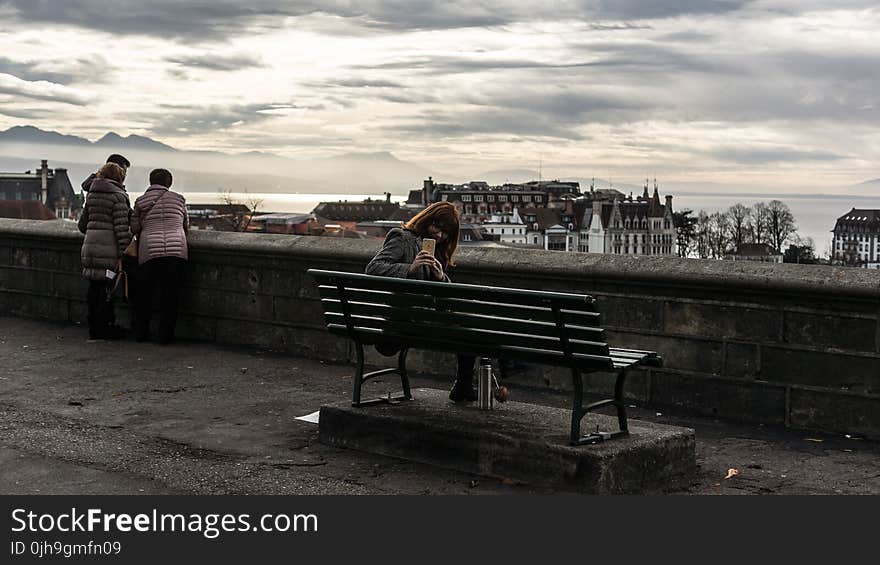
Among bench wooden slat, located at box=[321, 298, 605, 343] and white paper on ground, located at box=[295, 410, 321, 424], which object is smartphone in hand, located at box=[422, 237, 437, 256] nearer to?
bench wooden slat, located at box=[321, 298, 605, 343]

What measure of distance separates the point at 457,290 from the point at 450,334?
26 centimetres

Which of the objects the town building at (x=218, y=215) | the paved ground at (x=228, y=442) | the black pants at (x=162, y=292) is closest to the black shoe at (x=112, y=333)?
the black pants at (x=162, y=292)

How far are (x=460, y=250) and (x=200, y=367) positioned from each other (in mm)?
2208

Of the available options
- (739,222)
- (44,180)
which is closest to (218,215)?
(44,180)

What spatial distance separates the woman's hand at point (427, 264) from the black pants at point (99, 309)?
5210 millimetres

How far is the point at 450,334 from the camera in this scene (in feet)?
20.5

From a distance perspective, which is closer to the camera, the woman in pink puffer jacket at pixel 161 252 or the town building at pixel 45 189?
the woman in pink puffer jacket at pixel 161 252

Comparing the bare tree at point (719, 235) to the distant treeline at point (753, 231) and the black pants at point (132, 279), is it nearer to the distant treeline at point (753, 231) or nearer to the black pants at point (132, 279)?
the distant treeline at point (753, 231)

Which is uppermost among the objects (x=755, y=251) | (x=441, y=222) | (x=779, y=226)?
(x=779, y=226)

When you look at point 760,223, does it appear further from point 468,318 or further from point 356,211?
point 468,318

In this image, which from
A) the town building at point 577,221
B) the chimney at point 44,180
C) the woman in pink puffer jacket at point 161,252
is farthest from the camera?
the town building at point 577,221

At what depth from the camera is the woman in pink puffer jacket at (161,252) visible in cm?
1067

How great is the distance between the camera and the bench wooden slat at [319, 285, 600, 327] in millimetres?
5754

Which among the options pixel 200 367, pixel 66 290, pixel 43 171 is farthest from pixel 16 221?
pixel 43 171
